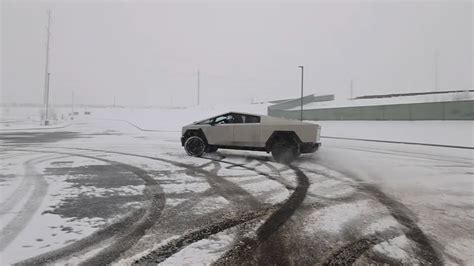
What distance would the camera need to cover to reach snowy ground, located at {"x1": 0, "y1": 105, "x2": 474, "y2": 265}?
12.5 ft

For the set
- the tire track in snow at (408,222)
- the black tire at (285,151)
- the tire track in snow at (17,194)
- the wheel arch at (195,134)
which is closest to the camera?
the tire track in snow at (408,222)

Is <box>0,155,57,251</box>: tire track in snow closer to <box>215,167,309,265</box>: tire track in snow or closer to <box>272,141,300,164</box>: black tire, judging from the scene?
<box>215,167,309,265</box>: tire track in snow

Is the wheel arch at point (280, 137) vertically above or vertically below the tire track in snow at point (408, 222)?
above

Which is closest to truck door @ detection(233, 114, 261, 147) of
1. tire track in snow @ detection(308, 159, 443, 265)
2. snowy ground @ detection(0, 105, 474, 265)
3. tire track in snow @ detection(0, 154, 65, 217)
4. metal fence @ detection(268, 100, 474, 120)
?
snowy ground @ detection(0, 105, 474, 265)

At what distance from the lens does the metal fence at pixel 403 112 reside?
2722cm

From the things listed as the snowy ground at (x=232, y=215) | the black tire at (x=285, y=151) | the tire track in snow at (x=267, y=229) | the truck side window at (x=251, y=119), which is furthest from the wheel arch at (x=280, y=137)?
the tire track in snow at (x=267, y=229)

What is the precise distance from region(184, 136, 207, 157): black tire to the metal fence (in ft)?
79.9

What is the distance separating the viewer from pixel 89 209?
5434 mm

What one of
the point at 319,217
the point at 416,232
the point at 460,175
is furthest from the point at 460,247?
A: the point at 460,175

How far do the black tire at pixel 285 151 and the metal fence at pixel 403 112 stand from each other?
74.5ft

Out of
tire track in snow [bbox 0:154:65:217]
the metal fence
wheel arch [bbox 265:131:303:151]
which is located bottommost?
tire track in snow [bbox 0:154:65:217]

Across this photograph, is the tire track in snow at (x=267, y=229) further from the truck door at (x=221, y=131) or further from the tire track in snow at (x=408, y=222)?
A: the truck door at (x=221, y=131)

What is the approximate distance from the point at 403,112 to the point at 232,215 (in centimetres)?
3085

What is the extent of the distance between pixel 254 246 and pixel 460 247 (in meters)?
2.49
